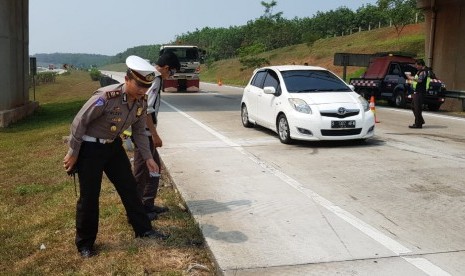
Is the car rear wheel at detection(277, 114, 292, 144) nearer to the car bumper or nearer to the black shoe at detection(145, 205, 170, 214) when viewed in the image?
the car bumper

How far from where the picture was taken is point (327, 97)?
1006cm

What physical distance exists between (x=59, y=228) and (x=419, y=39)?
149 ft

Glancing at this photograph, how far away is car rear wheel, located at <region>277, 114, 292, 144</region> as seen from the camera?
10137mm

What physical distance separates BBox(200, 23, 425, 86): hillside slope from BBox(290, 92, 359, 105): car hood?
3440 centimetres

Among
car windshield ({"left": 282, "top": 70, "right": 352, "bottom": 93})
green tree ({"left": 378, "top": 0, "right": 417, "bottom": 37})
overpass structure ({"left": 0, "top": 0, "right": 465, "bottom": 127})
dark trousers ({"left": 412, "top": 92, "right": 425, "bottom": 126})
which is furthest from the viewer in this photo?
green tree ({"left": 378, "top": 0, "right": 417, "bottom": 37})

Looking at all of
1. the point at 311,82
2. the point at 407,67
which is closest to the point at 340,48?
the point at 407,67

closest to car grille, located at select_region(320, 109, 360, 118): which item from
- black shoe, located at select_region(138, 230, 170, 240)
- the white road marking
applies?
the white road marking

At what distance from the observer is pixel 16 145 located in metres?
13.2

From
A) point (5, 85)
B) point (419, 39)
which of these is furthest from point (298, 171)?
point (419, 39)

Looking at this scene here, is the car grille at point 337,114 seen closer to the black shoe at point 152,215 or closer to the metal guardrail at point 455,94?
the black shoe at point 152,215

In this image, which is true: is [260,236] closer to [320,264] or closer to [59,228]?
[320,264]

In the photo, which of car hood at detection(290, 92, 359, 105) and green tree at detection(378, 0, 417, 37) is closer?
car hood at detection(290, 92, 359, 105)

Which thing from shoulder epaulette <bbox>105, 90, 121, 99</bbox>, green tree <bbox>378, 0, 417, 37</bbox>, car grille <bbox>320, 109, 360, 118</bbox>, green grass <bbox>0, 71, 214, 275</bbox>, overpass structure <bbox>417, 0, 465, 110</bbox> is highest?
green tree <bbox>378, 0, 417, 37</bbox>

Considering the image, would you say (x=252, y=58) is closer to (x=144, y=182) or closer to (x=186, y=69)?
(x=186, y=69)
